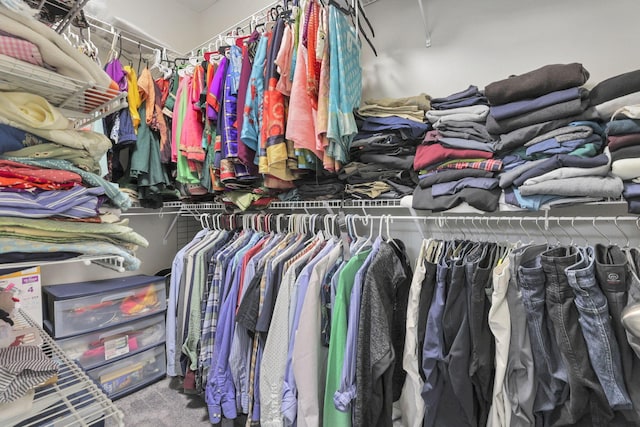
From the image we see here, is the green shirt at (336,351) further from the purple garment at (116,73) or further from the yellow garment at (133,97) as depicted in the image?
the purple garment at (116,73)

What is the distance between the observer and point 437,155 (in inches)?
47.1

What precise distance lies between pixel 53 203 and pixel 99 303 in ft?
4.65

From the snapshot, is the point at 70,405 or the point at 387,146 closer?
the point at 70,405

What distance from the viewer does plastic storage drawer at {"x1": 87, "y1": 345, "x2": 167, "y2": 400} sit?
5.68 feet

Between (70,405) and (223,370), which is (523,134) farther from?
(223,370)

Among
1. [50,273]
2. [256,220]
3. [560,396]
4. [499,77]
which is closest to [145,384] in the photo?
[50,273]

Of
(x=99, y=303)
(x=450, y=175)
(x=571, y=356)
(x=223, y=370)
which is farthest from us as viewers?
(x=99, y=303)

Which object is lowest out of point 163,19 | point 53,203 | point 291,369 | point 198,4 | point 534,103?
point 291,369

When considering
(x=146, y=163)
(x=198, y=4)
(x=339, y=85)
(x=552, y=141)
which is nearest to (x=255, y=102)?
(x=339, y=85)

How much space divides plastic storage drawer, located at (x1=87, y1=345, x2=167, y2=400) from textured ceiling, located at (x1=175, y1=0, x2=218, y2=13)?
2666 millimetres

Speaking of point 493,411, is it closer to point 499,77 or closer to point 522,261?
point 522,261

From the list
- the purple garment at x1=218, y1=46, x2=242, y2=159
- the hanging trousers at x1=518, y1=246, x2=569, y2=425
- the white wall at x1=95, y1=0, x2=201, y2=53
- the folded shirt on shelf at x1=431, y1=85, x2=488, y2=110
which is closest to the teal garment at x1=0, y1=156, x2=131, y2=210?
the purple garment at x1=218, y1=46, x2=242, y2=159

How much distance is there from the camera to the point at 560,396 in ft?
2.83

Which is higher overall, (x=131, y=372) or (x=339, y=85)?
(x=339, y=85)
